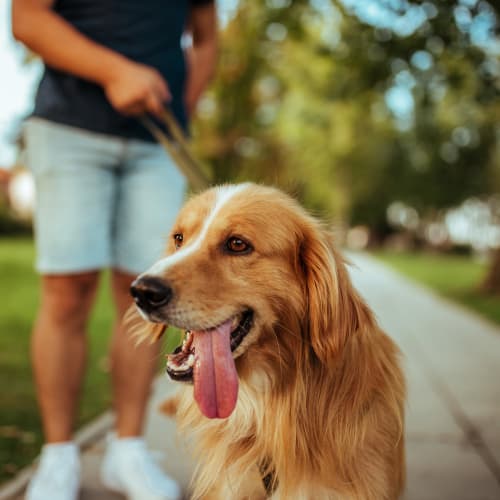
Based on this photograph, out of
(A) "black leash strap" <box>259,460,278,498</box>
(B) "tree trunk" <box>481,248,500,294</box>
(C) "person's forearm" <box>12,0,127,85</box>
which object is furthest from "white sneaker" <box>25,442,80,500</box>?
(B) "tree trunk" <box>481,248,500,294</box>

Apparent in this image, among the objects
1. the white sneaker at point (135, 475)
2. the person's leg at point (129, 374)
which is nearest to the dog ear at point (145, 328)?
the person's leg at point (129, 374)

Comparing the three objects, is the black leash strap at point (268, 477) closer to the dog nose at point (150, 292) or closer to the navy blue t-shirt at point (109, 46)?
the dog nose at point (150, 292)

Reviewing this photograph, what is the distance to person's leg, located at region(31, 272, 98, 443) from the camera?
282cm

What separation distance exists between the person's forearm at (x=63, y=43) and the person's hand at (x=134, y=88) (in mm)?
34

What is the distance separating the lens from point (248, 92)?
52.6ft

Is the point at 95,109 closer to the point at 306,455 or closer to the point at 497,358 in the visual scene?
the point at 306,455

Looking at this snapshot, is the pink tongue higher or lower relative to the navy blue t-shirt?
lower

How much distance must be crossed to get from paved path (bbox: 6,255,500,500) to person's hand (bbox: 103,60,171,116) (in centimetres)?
118

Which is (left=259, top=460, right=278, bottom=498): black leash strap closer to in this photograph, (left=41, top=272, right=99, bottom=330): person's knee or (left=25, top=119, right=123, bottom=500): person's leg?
(left=25, top=119, right=123, bottom=500): person's leg

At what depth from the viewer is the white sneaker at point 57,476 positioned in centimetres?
274

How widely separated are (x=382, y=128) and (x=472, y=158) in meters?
6.24

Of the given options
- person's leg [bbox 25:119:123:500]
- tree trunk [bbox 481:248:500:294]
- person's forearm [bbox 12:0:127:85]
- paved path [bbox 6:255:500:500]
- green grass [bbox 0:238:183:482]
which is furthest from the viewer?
tree trunk [bbox 481:248:500:294]

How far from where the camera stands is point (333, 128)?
24.6 meters

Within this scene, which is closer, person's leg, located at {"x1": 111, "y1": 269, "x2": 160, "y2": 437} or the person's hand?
the person's hand
